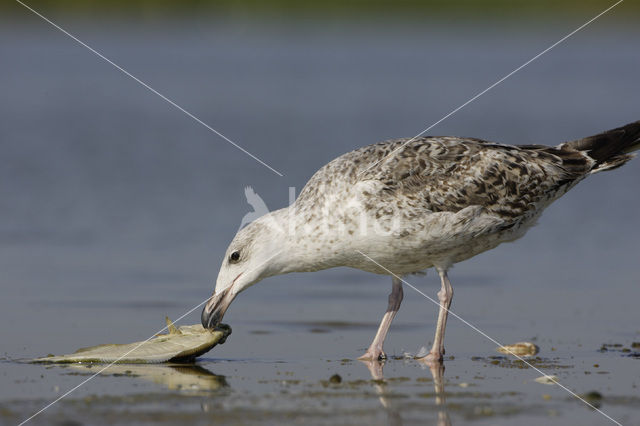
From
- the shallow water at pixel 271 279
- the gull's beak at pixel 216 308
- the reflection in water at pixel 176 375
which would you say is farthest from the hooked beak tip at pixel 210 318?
the reflection in water at pixel 176 375

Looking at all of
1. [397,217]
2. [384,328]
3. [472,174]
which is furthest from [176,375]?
[472,174]

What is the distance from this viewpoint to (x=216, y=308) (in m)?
9.57

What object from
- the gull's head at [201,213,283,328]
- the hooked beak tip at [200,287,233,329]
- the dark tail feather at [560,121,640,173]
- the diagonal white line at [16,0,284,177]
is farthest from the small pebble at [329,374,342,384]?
the diagonal white line at [16,0,284,177]

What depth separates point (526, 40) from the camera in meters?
55.6

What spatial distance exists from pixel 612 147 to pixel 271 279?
4.11 metres

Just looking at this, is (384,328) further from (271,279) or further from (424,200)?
(271,279)

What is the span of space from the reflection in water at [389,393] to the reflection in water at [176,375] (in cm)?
113

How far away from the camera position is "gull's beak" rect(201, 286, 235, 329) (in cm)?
938

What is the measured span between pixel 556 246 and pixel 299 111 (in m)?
15.8

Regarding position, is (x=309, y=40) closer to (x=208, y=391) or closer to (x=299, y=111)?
(x=299, y=111)

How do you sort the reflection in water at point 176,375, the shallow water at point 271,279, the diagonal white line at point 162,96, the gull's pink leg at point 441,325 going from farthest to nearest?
the diagonal white line at point 162,96
the gull's pink leg at point 441,325
the reflection in water at point 176,375
the shallow water at point 271,279

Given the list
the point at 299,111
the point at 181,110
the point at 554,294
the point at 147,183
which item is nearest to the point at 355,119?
the point at 299,111

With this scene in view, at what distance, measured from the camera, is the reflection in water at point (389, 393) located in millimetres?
6789

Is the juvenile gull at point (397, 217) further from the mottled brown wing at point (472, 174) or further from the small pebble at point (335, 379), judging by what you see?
the small pebble at point (335, 379)
